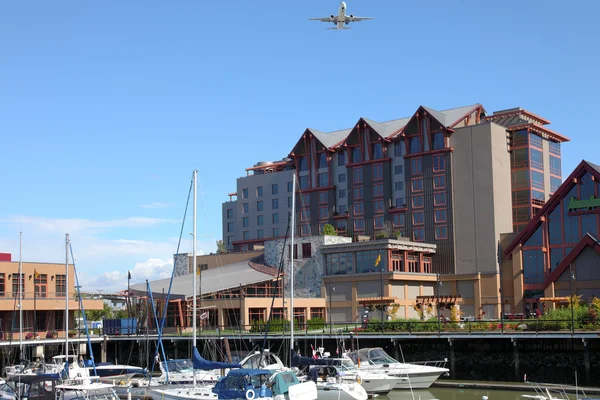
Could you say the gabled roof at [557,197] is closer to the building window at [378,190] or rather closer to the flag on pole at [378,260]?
the flag on pole at [378,260]

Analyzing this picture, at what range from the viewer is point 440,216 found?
104625 millimetres

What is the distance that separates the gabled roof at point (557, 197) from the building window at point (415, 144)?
817 inches

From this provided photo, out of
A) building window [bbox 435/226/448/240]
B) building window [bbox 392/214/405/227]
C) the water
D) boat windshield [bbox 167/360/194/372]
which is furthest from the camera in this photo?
building window [bbox 392/214/405/227]

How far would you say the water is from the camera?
5025cm

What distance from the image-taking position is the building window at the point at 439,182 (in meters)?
105

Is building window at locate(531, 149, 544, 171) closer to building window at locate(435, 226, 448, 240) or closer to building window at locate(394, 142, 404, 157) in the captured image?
building window at locate(435, 226, 448, 240)

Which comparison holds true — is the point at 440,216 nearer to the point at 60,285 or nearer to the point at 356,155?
the point at 356,155

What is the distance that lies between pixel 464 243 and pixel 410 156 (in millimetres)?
14594

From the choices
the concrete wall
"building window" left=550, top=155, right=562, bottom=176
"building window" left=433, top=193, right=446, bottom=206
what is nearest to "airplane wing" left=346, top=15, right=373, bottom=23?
the concrete wall

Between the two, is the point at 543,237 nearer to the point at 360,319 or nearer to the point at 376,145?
the point at 360,319

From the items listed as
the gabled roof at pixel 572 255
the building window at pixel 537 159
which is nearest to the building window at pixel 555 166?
the building window at pixel 537 159

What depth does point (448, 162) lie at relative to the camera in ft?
342

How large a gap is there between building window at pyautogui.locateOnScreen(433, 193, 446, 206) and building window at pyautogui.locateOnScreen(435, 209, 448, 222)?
1018mm

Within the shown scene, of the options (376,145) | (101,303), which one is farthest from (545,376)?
(376,145)
